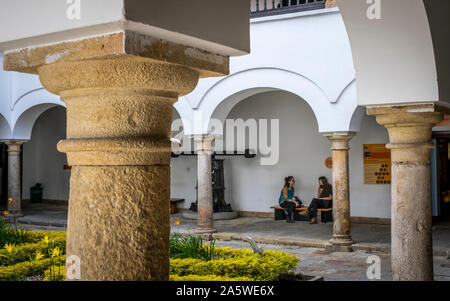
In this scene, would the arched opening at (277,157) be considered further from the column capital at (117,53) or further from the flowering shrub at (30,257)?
the column capital at (117,53)

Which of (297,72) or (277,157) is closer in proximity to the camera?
(297,72)

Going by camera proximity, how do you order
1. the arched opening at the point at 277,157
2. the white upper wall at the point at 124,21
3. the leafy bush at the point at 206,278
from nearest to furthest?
the white upper wall at the point at 124,21 < the leafy bush at the point at 206,278 < the arched opening at the point at 277,157

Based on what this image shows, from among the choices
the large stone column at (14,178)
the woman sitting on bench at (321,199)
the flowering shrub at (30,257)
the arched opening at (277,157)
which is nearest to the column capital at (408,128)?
the flowering shrub at (30,257)

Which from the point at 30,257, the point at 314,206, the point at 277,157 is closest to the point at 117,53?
the point at 30,257

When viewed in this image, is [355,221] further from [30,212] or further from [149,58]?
[149,58]

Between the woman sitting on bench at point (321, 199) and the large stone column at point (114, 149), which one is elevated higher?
the large stone column at point (114, 149)

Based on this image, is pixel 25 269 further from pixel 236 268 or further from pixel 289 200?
pixel 289 200

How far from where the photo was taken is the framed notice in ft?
41.8

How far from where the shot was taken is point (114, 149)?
1999 millimetres

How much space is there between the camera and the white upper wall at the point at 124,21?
1.81 m

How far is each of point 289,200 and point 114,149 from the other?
38.0 feet

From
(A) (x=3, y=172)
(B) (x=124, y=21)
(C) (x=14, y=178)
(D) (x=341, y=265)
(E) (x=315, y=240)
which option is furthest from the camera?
(A) (x=3, y=172)

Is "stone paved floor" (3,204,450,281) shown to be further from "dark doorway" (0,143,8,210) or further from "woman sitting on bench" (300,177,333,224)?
"dark doorway" (0,143,8,210)

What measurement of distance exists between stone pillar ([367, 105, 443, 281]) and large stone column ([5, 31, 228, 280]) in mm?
3052
